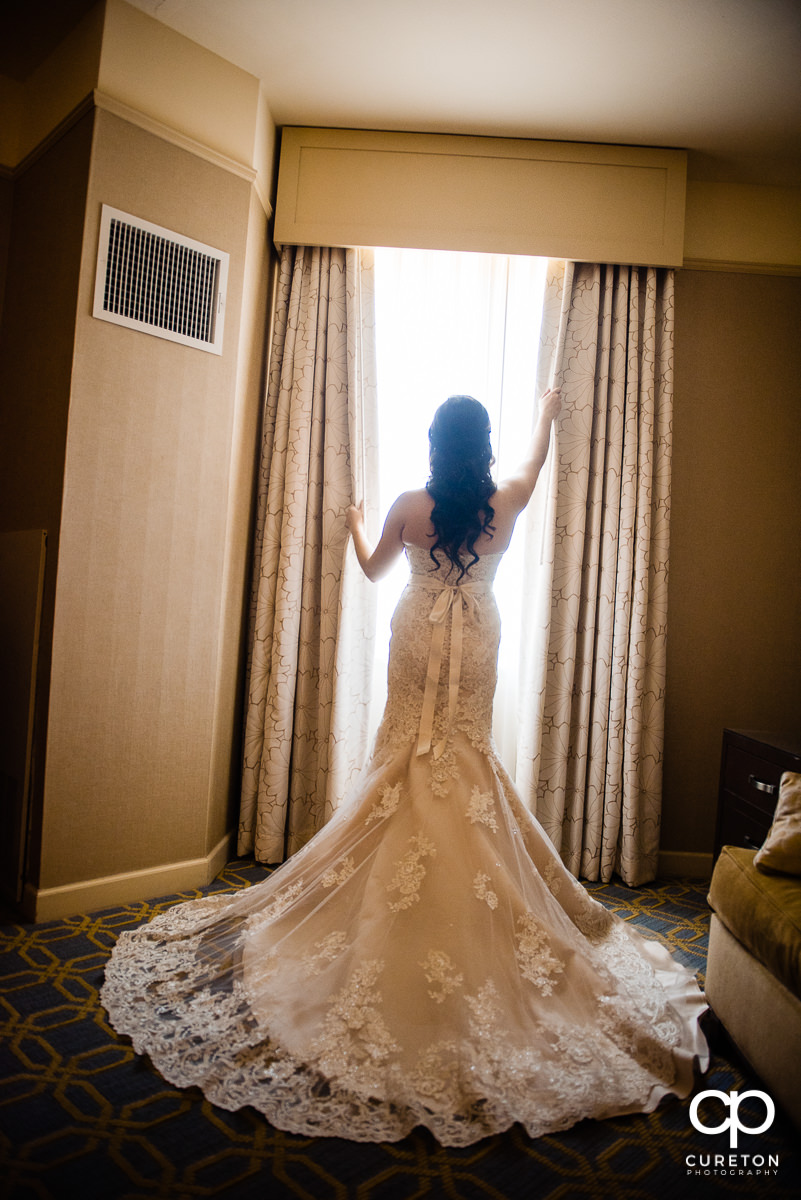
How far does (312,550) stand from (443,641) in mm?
1300

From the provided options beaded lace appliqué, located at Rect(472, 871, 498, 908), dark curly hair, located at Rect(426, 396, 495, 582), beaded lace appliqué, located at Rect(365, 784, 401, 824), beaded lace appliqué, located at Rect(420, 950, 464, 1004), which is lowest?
beaded lace appliqué, located at Rect(420, 950, 464, 1004)

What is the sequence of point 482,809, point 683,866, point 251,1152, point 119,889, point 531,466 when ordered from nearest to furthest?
point 251,1152 → point 482,809 → point 531,466 → point 119,889 → point 683,866

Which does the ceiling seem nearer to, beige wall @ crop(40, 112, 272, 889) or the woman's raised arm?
beige wall @ crop(40, 112, 272, 889)

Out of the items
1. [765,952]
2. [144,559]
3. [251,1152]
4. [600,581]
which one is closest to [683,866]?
[600,581]

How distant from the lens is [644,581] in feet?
11.5

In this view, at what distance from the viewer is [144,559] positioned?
294 cm

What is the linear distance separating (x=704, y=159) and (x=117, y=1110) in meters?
4.16


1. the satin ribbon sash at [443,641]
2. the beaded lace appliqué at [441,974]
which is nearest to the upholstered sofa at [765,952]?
the beaded lace appliqué at [441,974]

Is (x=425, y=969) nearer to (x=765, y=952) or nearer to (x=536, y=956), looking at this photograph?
(x=536, y=956)

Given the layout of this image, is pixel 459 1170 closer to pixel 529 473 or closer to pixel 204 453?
pixel 529 473

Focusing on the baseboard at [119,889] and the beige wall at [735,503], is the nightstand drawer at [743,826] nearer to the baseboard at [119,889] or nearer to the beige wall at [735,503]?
the beige wall at [735,503]

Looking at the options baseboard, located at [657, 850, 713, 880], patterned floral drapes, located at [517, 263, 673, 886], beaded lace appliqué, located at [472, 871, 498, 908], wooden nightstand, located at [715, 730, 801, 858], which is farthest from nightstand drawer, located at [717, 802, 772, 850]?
beaded lace appliqué, located at [472, 871, 498, 908]

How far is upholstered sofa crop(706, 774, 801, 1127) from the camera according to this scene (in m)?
1.79

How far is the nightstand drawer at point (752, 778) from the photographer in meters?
2.78
